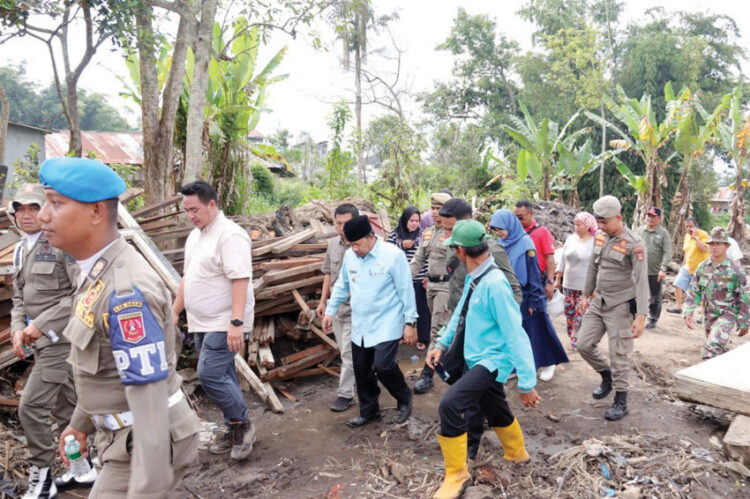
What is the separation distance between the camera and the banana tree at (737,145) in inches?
480

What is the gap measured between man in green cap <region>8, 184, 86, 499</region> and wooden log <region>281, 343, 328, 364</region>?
2.40 metres

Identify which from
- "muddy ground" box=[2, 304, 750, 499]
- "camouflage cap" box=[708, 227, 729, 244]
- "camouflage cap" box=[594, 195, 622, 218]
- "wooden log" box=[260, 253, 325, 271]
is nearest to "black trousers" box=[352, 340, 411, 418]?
"muddy ground" box=[2, 304, 750, 499]

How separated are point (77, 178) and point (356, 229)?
8.80 feet

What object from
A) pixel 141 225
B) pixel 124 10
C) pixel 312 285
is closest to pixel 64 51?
pixel 124 10

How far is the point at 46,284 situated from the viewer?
3508 millimetres

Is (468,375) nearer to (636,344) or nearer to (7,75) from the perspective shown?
(636,344)

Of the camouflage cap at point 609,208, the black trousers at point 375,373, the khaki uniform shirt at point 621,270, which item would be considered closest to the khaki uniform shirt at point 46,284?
the black trousers at point 375,373

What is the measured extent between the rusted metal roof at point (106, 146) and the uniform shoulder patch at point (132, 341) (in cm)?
2329

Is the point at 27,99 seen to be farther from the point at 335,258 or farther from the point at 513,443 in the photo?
the point at 513,443

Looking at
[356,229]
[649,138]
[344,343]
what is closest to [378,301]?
[356,229]

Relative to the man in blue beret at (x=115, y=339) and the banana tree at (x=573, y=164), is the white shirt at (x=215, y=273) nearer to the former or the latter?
the man in blue beret at (x=115, y=339)

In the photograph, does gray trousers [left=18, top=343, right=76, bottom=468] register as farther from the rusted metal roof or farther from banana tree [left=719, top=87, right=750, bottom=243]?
the rusted metal roof

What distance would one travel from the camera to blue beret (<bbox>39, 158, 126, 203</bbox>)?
1646 mm

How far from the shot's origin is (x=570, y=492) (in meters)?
3.33
